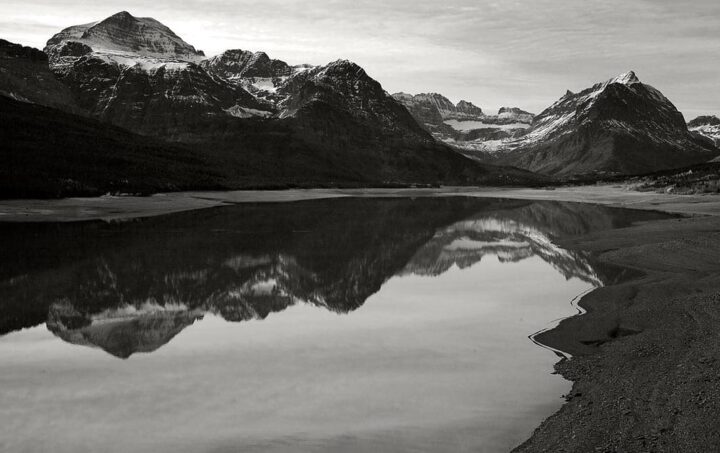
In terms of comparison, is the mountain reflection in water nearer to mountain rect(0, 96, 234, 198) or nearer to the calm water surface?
the calm water surface

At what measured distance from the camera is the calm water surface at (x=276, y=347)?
13703mm

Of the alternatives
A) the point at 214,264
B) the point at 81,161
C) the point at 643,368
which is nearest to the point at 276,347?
the point at 643,368

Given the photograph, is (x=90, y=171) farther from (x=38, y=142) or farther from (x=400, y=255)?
(x=400, y=255)

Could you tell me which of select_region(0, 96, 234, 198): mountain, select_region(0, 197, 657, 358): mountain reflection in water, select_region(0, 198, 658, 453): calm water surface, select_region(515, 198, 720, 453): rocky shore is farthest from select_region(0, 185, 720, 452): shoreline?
select_region(0, 96, 234, 198): mountain

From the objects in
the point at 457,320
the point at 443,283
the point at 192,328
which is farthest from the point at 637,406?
the point at 443,283

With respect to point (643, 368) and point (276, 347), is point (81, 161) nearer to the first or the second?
point (276, 347)

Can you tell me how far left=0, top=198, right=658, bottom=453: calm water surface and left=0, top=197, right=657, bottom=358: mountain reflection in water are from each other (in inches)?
6.7

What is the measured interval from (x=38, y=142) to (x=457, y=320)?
5134 inches

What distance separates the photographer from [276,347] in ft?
67.1

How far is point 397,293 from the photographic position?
99.6ft

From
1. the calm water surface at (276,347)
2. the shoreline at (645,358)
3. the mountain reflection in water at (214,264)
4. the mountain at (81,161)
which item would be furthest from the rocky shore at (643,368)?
the mountain at (81,161)

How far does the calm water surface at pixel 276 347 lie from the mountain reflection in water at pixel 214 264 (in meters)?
0.17

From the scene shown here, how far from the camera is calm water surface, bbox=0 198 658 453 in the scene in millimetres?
13703

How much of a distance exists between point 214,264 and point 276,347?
18778 millimetres
